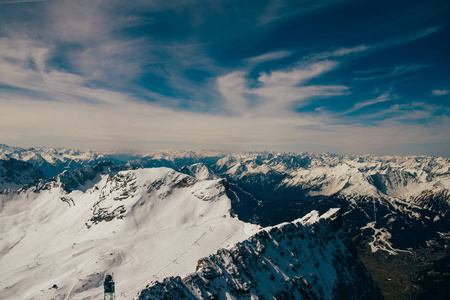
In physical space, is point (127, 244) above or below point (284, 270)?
below

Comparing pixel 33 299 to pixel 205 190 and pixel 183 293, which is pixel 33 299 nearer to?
pixel 183 293

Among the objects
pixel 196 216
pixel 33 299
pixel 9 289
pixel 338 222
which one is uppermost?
pixel 338 222

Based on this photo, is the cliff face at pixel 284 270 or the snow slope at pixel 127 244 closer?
the cliff face at pixel 284 270

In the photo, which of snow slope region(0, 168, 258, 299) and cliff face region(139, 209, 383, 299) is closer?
cliff face region(139, 209, 383, 299)

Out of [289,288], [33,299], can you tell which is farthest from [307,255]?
[33,299]
